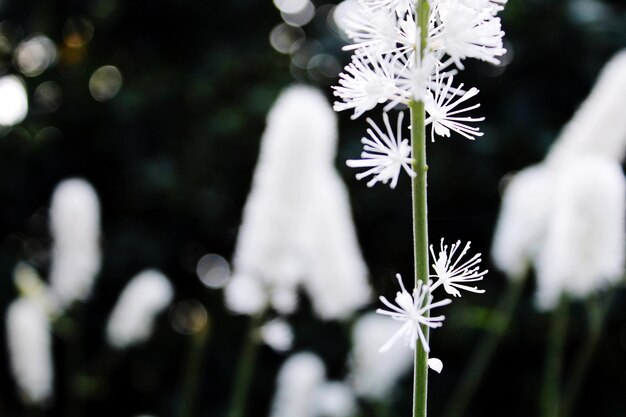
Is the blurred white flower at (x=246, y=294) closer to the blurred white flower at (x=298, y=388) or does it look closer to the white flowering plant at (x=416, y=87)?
the blurred white flower at (x=298, y=388)

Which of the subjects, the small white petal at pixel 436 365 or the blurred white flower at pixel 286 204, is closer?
the small white petal at pixel 436 365

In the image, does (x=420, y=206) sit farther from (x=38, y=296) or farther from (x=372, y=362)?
(x=38, y=296)

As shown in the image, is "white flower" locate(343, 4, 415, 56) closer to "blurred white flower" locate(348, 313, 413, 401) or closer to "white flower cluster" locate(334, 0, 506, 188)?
"white flower cluster" locate(334, 0, 506, 188)

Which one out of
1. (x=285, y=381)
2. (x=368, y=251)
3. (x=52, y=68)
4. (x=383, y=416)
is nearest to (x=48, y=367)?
(x=285, y=381)

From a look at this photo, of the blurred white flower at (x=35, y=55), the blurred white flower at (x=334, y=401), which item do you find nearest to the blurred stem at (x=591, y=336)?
the blurred white flower at (x=334, y=401)

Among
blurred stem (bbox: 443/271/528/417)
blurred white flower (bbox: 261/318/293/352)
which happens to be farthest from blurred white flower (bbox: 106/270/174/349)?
blurred stem (bbox: 443/271/528/417)

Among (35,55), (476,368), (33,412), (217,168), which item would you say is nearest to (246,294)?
(476,368)
